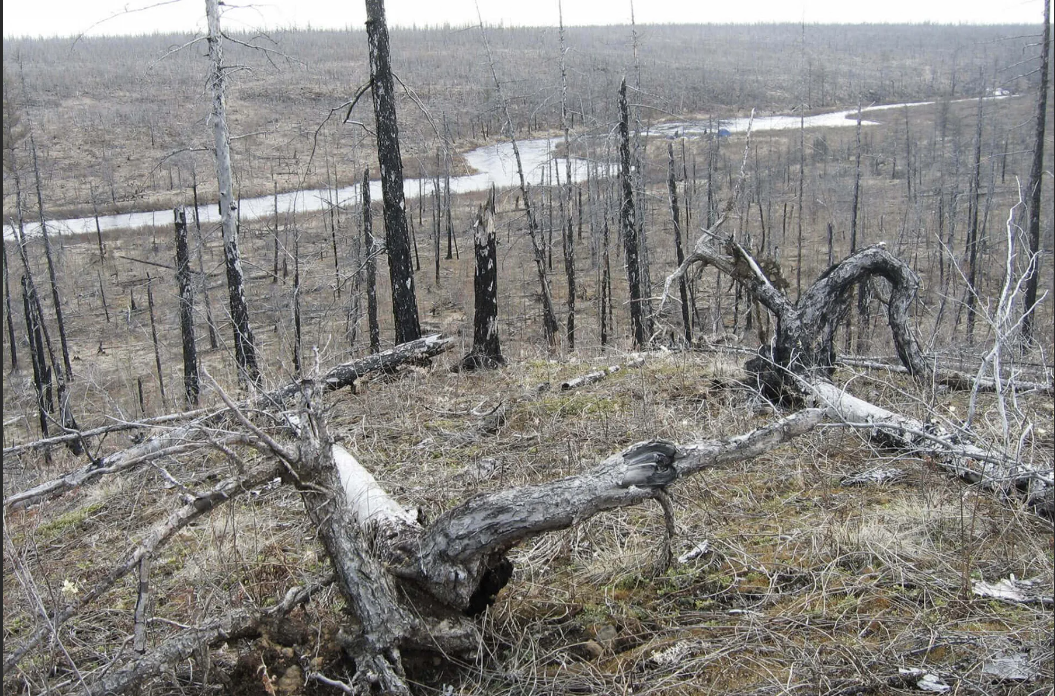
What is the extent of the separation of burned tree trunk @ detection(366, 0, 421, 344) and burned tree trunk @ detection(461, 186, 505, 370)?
942mm

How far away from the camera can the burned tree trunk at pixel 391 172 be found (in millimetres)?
9352

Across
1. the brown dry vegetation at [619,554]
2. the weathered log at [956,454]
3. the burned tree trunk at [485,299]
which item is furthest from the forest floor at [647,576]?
the burned tree trunk at [485,299]

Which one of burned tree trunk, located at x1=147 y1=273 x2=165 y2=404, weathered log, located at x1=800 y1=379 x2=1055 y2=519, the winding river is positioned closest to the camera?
weathered log, located at x1=800 y1=379 x2=1055 y2=519

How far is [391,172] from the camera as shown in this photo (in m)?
9.78

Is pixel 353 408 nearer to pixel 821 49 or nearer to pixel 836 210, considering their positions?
pixel 836 210

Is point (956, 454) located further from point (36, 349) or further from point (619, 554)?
point (36, 349)

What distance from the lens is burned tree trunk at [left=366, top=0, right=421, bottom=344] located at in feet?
30.7

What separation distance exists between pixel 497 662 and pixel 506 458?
241cm

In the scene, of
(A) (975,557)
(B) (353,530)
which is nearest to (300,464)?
(B) (353,530)

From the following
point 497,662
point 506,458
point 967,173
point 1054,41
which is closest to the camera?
point 497,662

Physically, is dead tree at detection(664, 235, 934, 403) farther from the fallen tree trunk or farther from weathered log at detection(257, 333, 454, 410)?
weathered log at detection(257, 333, 454, 410)

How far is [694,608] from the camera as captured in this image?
3.61m

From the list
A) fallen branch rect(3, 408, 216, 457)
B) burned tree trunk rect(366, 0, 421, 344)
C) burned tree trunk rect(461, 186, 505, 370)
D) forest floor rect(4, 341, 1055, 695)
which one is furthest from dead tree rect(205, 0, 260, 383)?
fallen branch rect(3, 408, 216, 457)

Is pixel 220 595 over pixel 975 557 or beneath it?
over
